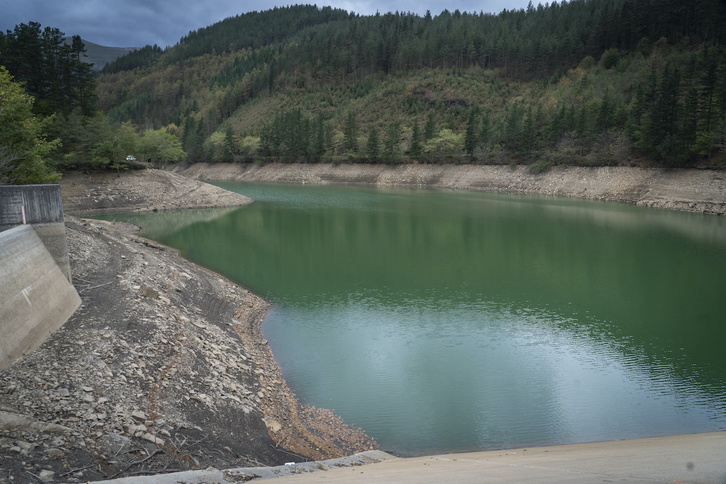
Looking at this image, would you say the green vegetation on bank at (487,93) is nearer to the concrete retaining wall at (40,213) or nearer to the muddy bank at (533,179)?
the muddy bank at (533,179)

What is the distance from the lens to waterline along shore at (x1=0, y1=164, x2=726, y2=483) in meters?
6.97

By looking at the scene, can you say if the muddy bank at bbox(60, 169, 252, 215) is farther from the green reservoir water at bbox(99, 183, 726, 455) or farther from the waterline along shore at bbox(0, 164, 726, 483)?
the waterline along shore at bbox(0, 164, 726, 483)

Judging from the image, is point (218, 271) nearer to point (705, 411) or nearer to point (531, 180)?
point (705, 411)

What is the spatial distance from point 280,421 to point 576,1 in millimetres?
145886

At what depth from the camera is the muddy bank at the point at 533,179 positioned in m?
45.8

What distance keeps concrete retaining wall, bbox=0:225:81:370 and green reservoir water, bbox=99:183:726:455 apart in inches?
220

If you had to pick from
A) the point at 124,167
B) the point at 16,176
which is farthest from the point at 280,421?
the point at 124,167

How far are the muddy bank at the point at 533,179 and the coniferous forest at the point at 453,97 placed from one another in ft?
5.06

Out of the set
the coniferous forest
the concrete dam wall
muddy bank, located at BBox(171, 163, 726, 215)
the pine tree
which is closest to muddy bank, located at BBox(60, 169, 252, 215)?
the coniferous forest

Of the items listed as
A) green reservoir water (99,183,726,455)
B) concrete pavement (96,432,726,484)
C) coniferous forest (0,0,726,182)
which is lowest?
green reservoir water (99,183,726,455)

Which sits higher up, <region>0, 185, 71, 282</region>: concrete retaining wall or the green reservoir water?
<region>0, 185, 71, 282</region>: concrete retaining wall

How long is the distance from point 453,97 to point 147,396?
308 ft

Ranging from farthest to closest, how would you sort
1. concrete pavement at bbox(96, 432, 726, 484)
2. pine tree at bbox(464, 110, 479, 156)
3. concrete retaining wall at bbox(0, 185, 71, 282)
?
1. pine tree at bbox(464, 110, 479, 156)
2. concrete retaining wall at bbox(0, 185, 71, 282)
3. concrete pavement at bbox(96, 432, 726, 484)

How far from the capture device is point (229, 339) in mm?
13695
